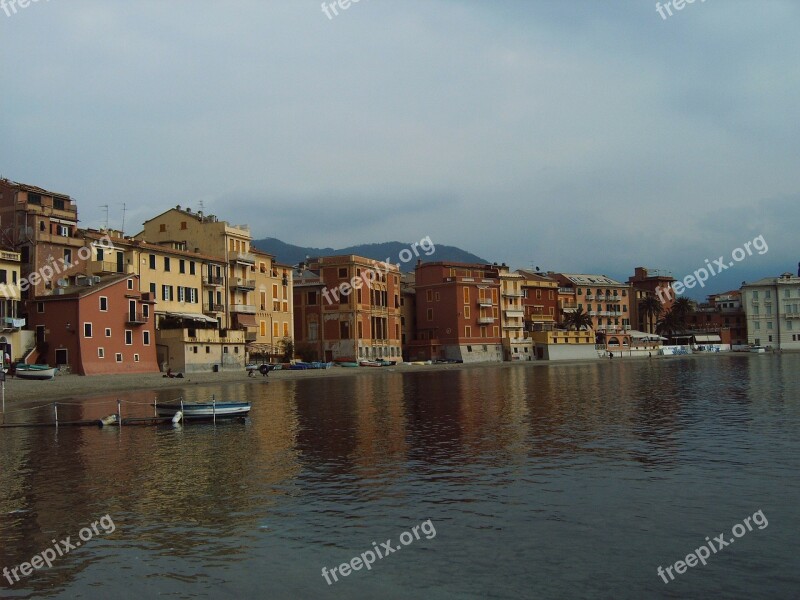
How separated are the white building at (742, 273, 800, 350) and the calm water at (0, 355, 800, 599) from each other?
522ft

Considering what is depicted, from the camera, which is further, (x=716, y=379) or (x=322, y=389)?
(x=716, y=379)

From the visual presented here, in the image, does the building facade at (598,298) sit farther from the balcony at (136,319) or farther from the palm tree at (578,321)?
the balcony at (136,319)

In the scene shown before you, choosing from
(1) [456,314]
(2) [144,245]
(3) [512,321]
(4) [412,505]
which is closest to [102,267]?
(2) [144,245]

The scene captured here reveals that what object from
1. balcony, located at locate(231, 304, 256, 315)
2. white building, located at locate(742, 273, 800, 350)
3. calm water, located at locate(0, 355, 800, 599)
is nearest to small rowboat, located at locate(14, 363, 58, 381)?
calm water, located at locate(0, 355, 800, 599)

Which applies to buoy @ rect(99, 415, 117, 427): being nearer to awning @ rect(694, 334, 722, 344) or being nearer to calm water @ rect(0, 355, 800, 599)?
calm water @ rect(0, 355, 800, 599)

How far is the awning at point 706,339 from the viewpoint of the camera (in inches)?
7293

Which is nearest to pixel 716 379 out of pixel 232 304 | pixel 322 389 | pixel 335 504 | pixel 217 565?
pixel 322 389

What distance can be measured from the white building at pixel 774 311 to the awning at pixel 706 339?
804 centimetres

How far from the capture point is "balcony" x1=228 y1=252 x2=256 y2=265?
3784 inches

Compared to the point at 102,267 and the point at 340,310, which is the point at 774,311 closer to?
the point at 340,310

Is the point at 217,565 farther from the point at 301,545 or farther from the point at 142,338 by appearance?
the point at 142,338

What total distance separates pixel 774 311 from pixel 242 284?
141728mm

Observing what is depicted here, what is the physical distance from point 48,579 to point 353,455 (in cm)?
1487

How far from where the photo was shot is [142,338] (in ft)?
256
